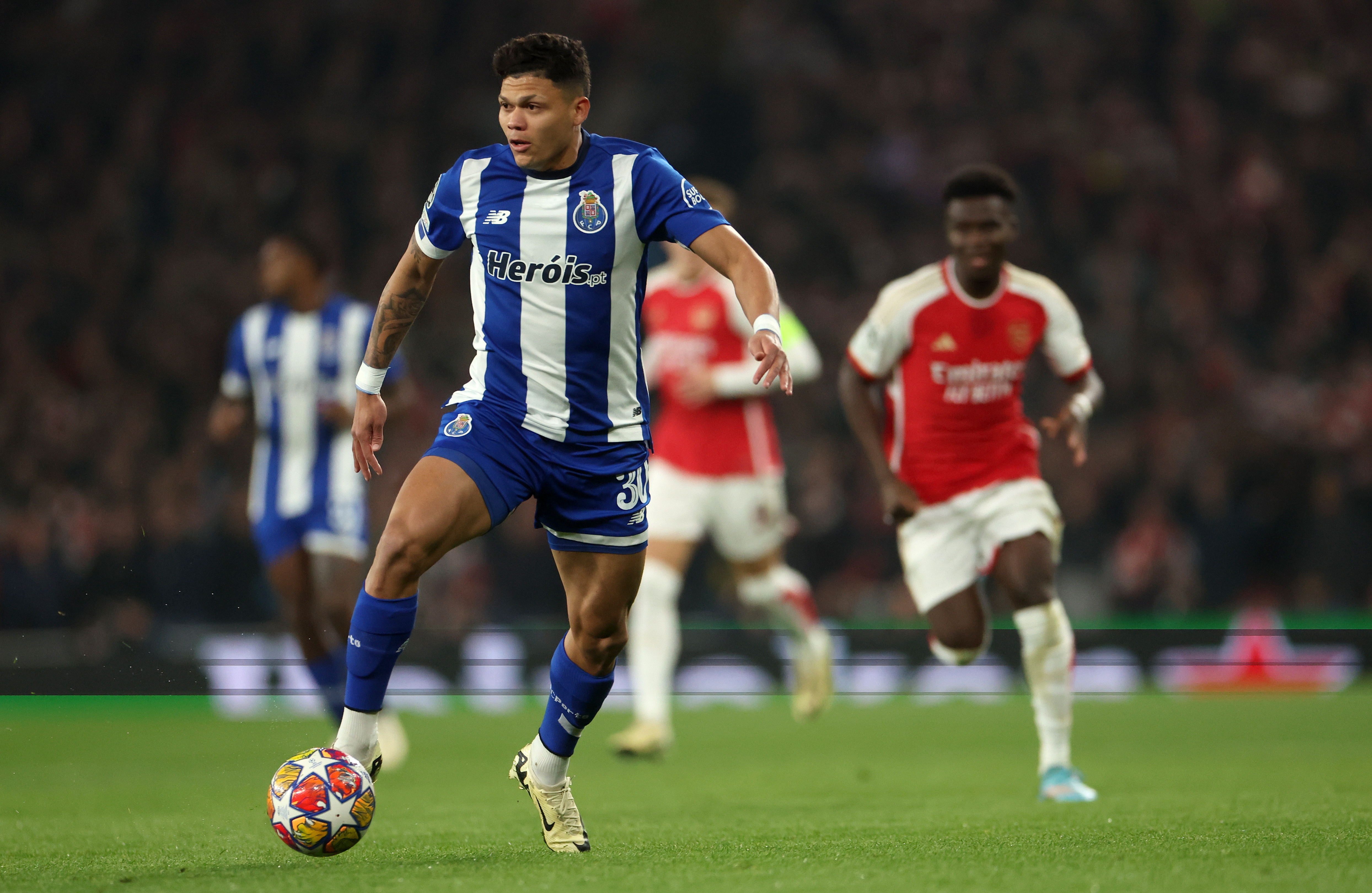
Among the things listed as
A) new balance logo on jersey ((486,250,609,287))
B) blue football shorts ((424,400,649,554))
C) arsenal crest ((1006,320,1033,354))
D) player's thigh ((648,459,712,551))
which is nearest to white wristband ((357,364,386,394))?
blue football shorts ((424,400,649,554))

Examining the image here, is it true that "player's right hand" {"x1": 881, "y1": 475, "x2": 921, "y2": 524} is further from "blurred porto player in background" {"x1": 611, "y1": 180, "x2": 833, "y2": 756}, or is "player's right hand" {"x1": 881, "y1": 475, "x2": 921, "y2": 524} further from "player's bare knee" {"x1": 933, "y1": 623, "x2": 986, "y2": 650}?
"blurred porto player in background" {"x1": 611, "y1": 180, "x2": 833, "y2": 756}

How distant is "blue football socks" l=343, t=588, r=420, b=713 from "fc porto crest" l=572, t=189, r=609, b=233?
1136mm

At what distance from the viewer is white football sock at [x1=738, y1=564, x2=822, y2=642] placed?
930 centimetres

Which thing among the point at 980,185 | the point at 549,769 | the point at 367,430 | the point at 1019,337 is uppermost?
the point at 980,185

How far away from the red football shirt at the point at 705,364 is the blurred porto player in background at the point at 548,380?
13.5 ft

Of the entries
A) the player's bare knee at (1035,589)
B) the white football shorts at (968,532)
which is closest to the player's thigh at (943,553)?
the white football shorts at (968,532)

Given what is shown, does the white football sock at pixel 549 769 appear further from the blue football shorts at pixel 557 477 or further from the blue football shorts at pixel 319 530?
the blue football shorts at pixel 319 530

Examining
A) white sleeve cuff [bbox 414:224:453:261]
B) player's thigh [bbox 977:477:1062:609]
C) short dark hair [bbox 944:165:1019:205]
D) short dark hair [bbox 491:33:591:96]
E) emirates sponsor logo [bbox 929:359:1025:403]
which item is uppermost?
short dark hair [bbox 491:33:591:96]

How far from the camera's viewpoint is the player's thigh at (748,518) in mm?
9008

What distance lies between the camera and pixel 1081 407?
6539 mm

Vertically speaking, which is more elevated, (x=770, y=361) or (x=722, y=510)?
(x=770, y=361)

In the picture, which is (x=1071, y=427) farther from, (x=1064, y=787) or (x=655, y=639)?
(x=655, y=639)

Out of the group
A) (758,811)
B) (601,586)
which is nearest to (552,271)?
(601,586)

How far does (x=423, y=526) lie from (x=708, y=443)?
474 cm
